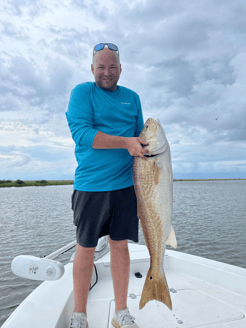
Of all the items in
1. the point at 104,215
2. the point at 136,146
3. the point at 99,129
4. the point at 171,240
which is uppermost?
the point at 99,129

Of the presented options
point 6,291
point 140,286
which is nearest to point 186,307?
point 140,286

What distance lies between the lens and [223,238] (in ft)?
41.2

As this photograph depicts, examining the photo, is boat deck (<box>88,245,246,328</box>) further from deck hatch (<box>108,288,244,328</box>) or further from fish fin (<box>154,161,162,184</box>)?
fish fin (<box>154,161,162,184</box>)

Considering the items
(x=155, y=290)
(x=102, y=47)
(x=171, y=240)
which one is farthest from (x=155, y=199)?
(x=102, y=47)

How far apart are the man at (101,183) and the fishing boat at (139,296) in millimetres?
259

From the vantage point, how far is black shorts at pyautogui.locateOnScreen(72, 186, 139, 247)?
222 cm

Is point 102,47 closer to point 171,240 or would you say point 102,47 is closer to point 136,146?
point 136,146

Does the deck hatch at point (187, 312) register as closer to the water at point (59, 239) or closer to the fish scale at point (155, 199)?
the fish scale at point (155, 199)

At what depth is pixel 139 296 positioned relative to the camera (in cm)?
303

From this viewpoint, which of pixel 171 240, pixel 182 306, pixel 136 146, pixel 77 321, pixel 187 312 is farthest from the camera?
pixel 182 306

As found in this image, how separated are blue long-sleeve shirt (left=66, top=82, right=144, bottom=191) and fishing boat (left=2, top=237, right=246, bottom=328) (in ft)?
2.98

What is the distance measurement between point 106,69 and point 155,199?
1.33 metres

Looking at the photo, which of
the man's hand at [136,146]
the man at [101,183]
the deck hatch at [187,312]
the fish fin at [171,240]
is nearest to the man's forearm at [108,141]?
the man's hand at [136,146]

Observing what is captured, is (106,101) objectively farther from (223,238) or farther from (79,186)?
(223,238)
